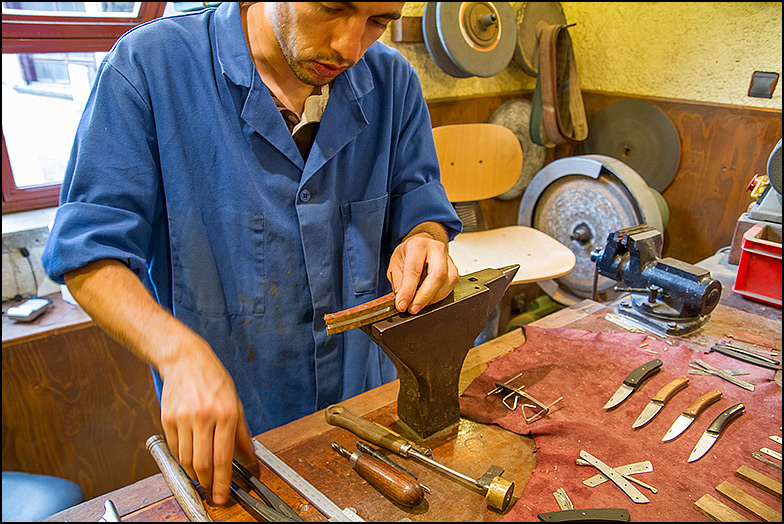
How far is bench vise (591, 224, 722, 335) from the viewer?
1.50m

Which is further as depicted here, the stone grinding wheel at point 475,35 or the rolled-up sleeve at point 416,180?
the stone grinding wheel at point 475,35

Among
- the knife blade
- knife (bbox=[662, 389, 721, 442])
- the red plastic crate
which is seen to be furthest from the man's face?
the red plastic crate

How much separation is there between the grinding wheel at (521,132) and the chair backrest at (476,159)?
0.32 metres

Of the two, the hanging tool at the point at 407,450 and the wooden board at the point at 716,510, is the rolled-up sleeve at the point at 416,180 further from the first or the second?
the wooden board at the point at 716,510

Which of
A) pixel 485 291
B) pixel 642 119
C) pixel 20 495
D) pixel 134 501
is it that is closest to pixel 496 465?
pixel 485 291

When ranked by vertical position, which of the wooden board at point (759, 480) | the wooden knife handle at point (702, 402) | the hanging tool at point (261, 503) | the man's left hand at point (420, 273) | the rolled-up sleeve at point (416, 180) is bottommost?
the wooden board at point (759, 480)

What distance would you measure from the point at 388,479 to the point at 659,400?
682 millimetres

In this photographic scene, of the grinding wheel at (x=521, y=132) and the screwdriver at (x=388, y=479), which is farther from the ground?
the grinding wheel at (x=521, y=132)

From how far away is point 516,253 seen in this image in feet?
8.88

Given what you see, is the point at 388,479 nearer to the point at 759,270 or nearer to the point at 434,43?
the point at 759,270

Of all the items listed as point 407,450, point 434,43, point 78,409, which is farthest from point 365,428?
point 434,43

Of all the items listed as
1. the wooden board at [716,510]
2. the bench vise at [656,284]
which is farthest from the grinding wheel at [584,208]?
the wooden board at [716,510]

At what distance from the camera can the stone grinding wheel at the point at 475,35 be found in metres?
2.66

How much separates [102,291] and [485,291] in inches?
29.1
